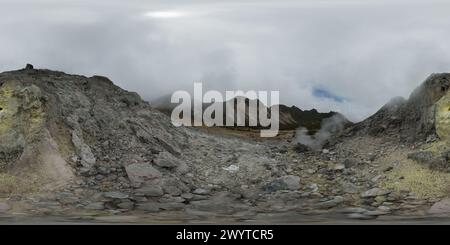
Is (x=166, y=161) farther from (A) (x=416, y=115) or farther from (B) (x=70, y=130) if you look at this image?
(A) (x=416, y=115)

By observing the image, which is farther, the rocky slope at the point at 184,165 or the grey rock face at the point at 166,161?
the grey rock face at the point at 166,161

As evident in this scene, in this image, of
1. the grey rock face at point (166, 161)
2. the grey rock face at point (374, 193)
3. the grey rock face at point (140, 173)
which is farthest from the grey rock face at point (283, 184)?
the grey rock face at point (140, 173)

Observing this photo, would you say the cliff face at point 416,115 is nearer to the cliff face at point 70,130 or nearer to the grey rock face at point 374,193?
the grey rock face at point 374,193

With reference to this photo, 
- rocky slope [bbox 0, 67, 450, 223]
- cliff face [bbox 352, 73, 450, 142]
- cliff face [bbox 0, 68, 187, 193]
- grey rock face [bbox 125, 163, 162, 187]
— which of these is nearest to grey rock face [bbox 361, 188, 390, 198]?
rocky slope [bbox 0, 67, 450, 223]

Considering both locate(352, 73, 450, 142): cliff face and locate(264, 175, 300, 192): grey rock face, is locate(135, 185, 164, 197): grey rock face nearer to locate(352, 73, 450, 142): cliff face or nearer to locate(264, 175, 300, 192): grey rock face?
locate(264, 175, 300, 192): grey rock face

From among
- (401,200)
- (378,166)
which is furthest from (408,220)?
(378,166)

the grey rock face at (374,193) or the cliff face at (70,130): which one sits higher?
the cliff face at (70,130)

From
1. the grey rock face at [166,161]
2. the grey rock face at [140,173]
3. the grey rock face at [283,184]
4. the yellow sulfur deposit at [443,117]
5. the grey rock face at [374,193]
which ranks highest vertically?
the yellow sulfur deposit at [443,117]

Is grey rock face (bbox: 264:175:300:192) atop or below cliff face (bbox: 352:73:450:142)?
below

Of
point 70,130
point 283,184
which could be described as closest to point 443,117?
point 283,184

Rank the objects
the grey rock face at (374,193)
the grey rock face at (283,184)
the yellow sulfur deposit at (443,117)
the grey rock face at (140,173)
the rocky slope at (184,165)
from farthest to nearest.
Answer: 1. the yellow sulfur deposit at (443,117)
2. the grey rock face at (283,184)
3. the grey rock face at (140,173)
4. the grey rock face at (374,193)
5. the rocky slope at (184,165)

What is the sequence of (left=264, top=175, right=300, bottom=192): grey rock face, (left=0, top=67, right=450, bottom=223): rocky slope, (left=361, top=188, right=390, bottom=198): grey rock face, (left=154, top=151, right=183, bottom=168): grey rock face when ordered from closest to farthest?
(left=0, top=67, right=450, bottom=223): rocky slope, (left=361, top=188, right=390, bottom=198): grey rock face, (left=264, top=175, right=300, bottom=192): grey rock face, (left=154, top=151, right=183, bottom=168): grey rock face

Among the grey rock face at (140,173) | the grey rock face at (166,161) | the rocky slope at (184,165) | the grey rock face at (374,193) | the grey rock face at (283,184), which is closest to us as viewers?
the rocky slope at (184,165)

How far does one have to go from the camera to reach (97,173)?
19.8 m
